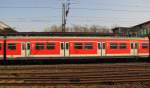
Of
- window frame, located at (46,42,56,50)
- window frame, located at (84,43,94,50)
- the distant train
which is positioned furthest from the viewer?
window frame, located at (84,43,94,50)

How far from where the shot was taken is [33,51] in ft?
91.5

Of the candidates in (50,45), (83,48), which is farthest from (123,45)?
(50,45)

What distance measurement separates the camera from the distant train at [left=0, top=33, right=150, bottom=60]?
27.5m

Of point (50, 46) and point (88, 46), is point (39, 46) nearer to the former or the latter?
point (50, 46)

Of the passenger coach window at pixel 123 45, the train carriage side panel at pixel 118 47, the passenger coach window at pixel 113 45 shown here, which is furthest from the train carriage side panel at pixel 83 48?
the passenger coach window at pixel 123 45

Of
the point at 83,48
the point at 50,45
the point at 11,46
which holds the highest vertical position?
the point at 50,45

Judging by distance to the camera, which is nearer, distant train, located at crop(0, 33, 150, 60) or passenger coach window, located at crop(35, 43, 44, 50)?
distant train, located at crop(0, 33, 150, 60)

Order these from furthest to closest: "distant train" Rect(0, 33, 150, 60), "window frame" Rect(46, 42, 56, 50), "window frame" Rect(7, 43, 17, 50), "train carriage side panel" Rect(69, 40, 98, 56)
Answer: "train carriage side panel" Rect(69, 40, 98, 56) < "window frame" Rect(46, 42, 56, 50) < "distant train" Rect(0, 33, 150, 60) < "window frame" Rect(7, 43, 17, 50)

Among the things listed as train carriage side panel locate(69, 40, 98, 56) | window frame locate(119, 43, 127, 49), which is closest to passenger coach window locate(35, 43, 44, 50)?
train carriage side panel locate(69, 40, 98, 56)

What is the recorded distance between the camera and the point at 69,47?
93.6ft

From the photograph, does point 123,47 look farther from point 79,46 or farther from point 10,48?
point 10,48

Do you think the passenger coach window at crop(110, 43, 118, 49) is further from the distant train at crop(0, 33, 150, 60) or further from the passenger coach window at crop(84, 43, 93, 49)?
the passenger coach window at crop(84, 43, 93, 49)

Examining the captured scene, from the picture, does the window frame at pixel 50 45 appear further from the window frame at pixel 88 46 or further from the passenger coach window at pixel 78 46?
the window frame at pixel 88 46

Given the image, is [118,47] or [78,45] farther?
[118,47]
